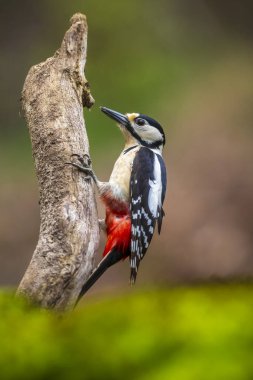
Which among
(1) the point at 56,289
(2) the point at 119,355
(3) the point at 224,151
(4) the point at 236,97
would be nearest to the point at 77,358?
(2) the point at 119,355

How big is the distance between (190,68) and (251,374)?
1164 centimetres

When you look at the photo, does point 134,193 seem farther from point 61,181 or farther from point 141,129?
point 61,181

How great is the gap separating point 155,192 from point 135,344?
3313mm

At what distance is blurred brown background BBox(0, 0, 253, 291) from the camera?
9.73 meters

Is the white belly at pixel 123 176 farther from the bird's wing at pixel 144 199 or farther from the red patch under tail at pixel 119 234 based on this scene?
the red patch under tail at pixel 119 234

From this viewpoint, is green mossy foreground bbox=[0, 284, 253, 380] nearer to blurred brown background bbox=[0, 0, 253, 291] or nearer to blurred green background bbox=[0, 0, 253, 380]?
blurred green background bbox=[0, 0, 253, 380]

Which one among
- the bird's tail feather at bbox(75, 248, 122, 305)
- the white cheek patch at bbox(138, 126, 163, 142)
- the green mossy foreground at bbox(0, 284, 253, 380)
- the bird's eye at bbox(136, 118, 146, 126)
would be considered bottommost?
the bird's tail feather at bbox(75, 248, 122, 305)

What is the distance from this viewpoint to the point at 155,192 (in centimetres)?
489

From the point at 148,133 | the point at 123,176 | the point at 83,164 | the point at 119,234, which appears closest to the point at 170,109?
the point at 148,133

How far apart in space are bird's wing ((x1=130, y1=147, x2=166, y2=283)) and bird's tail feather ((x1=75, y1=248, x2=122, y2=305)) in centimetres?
7

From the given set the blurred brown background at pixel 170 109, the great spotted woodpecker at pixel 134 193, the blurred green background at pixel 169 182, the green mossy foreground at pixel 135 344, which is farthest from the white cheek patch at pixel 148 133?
the green mossy foreground at pixel 135 344

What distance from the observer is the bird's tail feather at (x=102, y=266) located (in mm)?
3923

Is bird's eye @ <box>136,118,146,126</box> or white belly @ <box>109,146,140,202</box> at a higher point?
bird's eye @ <box>136,118,146,126</box>

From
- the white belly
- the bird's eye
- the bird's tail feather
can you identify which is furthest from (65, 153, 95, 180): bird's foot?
the bird's eye
